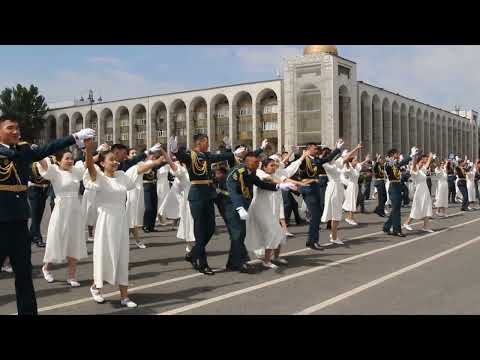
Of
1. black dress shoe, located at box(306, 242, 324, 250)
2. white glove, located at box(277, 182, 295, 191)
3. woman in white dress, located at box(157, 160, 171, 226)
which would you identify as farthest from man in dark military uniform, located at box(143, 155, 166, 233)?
white glove, located at box(277, 182, 295, 191)

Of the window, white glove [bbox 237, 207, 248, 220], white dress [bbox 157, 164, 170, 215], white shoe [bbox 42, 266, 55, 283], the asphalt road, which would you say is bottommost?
the asphalt road

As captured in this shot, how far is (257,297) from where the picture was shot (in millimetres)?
6414

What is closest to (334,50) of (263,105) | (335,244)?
(263,105)

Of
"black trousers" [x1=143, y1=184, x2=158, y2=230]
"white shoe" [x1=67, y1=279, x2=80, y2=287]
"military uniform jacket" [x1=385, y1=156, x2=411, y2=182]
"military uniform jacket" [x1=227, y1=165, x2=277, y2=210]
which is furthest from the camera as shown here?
"black trousers" [x1=143, y1=184, x2=158, y2=230]

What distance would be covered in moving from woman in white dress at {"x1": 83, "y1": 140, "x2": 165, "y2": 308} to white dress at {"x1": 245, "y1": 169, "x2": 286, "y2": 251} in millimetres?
2876

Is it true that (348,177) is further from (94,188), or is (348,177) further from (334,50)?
(334,50)

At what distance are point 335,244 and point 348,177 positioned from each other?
208 inches

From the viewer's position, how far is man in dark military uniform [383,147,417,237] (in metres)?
12.1

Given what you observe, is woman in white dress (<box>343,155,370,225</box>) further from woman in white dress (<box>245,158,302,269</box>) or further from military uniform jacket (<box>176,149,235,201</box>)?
military uniform jacket (<box>176,149,235,201</box>)

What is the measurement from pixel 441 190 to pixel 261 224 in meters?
11.2

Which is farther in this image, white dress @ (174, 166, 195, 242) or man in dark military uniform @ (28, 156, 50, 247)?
man in dark military uniform @ (28, 156, 50, 247)

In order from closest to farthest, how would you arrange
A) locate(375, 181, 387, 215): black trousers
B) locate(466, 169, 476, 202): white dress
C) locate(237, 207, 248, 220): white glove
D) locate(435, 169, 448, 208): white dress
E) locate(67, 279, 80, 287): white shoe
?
locate(67, 279, 80, 287): white shoe, locate(237, 207, 248, 220): white glove, locate(375, 181, 387, 215): black trousers, locate(435, 169, 448, 208): white dress, locate(466, 169, 476, 202): white dress

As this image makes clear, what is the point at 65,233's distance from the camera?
7703 millimetres
